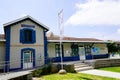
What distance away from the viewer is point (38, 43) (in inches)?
803

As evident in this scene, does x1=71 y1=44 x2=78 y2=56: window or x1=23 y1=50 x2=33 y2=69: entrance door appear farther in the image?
x1=71 y1=44 x2=78 y2=56: window

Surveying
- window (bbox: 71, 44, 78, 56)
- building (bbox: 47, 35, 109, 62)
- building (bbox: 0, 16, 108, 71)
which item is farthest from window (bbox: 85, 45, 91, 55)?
building (bbox: 0, 16, 108, 71)

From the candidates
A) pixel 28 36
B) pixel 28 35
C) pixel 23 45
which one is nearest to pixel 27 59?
pixel 23 45

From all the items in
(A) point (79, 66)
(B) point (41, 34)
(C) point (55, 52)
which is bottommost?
(A) point (79, 66)

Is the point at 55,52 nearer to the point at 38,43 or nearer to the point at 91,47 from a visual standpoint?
the point at 38,43

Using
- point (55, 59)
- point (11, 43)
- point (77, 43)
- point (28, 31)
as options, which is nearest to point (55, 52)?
point (55, 59)

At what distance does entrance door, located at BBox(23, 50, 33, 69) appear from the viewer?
1952 cm

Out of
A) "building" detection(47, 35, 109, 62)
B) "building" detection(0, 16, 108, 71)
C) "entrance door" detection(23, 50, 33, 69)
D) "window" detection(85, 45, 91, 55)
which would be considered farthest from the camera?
"window" detection(85, 45, 91, 55)

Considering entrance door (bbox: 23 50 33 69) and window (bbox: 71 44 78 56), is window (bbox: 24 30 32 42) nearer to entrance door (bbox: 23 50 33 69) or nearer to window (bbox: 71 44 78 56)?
entrance door (bbox: 23 50 33 69)

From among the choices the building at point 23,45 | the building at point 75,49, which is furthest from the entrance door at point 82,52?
the building at point 23,45

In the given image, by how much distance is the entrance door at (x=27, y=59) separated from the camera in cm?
1952

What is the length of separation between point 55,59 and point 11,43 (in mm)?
7186

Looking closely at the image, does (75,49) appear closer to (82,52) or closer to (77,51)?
(77,51)

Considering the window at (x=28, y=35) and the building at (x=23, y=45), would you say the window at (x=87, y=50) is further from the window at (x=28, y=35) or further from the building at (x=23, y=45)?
the window at (x=28, y=35)
